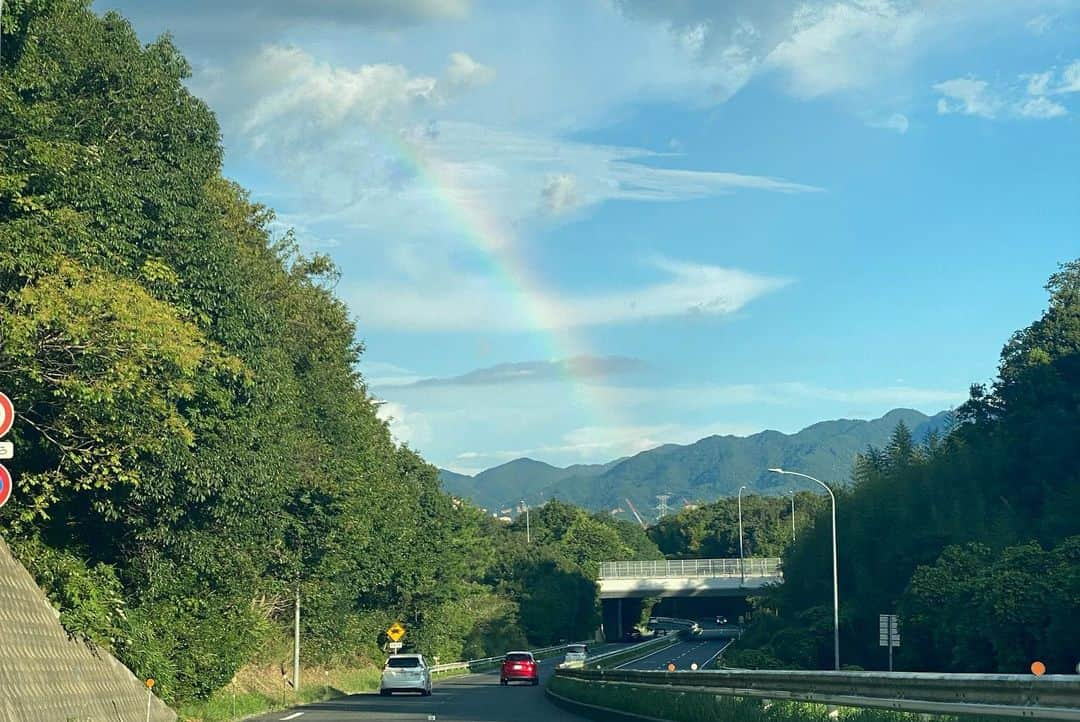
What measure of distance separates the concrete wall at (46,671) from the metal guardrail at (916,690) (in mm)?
10770

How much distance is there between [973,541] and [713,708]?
3825cm

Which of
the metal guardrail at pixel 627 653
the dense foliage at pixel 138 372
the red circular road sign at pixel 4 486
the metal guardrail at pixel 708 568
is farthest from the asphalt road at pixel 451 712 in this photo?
the metal guardrail at pixel 708 568

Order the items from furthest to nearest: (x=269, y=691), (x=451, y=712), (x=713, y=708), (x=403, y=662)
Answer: (x=269, y=691), (x=403, y=662), (x=451, y=712), (x=713, y=708)

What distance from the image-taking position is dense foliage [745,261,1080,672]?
4759cm

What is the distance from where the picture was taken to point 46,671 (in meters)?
21.0

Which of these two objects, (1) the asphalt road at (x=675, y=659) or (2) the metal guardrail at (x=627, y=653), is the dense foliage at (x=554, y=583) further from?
(1) the asphalt road at (x=675, y=659)

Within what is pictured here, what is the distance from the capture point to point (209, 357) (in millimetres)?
24578

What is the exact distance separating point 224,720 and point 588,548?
109m

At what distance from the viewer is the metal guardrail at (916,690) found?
13.9 meters

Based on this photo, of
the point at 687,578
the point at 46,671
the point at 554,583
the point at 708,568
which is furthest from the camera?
the point at 554,583

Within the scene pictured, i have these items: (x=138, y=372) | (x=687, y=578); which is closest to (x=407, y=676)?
(x=138, y=372)

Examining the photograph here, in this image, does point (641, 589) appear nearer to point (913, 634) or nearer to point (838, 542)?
point (838, 542)

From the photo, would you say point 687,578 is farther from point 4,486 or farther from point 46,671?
point 4,486

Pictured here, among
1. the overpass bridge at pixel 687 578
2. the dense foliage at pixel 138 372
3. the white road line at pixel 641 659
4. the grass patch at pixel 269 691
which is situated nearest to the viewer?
the dense foliage at pixel 138 372
